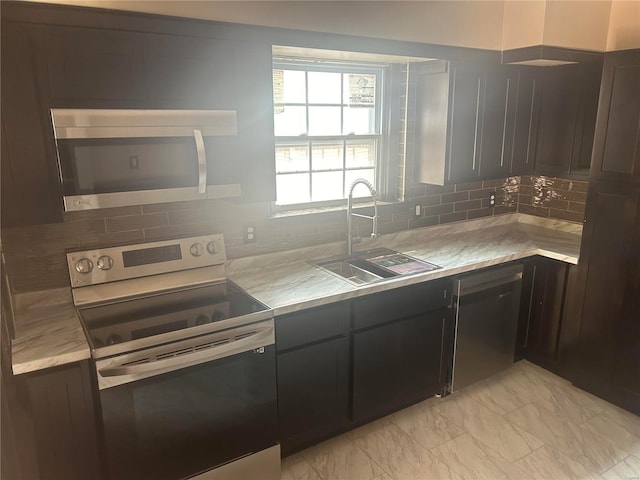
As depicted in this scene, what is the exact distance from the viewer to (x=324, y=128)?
295 cm

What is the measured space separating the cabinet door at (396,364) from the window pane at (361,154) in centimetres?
111

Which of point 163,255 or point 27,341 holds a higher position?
point 163,255

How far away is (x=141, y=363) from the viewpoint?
183cm

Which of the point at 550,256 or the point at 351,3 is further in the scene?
the point at 550,256

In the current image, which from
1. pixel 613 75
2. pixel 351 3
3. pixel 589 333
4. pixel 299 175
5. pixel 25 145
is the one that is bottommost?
pixel 589 333

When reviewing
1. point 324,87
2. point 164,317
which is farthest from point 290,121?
point 164,317

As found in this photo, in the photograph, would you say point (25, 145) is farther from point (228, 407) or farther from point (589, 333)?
point (589, 333)

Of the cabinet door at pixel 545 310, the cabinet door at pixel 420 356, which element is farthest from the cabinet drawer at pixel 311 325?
the cabinet door at pixel 545 310

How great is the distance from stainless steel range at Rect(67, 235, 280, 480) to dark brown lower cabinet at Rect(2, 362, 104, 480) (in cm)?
9

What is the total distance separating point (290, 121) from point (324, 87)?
1.05ft

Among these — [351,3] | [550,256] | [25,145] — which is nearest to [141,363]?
[25,145]

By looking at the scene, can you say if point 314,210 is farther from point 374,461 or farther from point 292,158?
point 374,461

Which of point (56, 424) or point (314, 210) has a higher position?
point (314, 210)

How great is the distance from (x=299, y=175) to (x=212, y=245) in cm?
75
